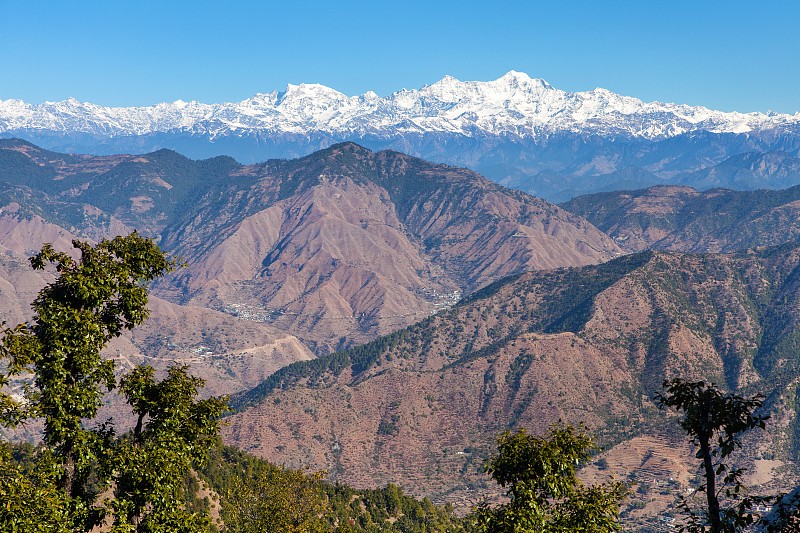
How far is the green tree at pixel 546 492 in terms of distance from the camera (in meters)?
27.5

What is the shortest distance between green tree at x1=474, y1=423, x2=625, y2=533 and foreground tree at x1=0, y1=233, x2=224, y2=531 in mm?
10945

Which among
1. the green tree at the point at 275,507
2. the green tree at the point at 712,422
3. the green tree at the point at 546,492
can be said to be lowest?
the green tree at the point at 275,507

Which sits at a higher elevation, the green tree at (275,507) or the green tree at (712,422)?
the green tree at (712,422)

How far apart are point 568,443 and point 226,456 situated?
10083 centimetres

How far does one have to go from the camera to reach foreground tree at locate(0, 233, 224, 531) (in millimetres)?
26203

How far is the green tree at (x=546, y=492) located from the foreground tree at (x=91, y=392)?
10945 millimetres

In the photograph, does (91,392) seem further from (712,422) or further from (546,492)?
(712,422)

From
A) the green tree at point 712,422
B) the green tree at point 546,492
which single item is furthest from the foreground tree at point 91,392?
the green tree at point 712,422

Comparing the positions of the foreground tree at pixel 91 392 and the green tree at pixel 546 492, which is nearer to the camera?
the foreground tree at pixel 91 392

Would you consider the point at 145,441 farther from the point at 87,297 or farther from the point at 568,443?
the point at 568,443

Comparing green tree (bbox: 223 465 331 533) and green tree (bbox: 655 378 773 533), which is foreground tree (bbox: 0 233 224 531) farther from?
green tree (bbox: 655 378 773 533)

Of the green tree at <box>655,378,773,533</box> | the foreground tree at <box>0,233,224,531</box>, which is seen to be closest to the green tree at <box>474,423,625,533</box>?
the green tree at <box>655,378,773,533</box>

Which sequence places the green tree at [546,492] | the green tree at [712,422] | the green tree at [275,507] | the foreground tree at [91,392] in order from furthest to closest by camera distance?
the green tree at [275,507], the green tree at [546,492], the green tree at [712,422], the foreground tree at [91,392]

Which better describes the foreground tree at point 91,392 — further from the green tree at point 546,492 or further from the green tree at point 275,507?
the green tree at point 275,507
